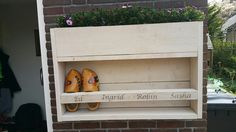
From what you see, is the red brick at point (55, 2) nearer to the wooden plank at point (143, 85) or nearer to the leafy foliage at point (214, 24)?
the wooden plank at point (143, 85)

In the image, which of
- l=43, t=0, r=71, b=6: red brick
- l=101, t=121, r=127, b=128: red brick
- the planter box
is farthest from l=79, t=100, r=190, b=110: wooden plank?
l=43, t=0, r=71, b=6: red brick

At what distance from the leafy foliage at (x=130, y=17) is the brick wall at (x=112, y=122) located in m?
0.21

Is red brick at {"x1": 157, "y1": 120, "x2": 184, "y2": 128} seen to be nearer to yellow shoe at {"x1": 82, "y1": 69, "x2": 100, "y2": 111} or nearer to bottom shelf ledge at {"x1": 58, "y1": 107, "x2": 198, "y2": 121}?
bottom shelf ledge at {"x1": 58, "y1": 107, "x2": 198, "y2": 121}

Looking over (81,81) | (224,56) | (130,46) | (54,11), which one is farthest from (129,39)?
(224,56)

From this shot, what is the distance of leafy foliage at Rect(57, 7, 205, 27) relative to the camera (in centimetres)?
145

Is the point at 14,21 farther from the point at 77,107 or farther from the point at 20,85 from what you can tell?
the point at 77,107

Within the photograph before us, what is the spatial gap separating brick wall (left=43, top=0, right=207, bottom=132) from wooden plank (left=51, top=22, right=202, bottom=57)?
11.3 inches

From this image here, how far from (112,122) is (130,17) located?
737 mm

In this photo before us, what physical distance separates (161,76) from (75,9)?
70 centimetres

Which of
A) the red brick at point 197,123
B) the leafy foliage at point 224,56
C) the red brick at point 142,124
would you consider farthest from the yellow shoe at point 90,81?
the leafy foliage at point 224,56

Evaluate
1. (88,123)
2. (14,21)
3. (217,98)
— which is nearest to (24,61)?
(14,21)

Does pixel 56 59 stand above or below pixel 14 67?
above

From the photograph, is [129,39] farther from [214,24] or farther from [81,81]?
[214,24]

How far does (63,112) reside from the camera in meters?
1.56
